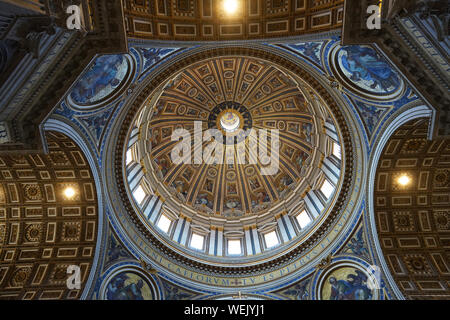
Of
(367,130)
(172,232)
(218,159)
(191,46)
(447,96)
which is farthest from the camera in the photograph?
(218,159)

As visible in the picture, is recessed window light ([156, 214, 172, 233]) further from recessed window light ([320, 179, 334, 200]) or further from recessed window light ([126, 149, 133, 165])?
recessed window light ([320, 179, 334, 200])

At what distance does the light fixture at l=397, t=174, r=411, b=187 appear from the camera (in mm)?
14688

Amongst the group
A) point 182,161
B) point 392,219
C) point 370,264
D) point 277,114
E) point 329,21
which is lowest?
point 370,264

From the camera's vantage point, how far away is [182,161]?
28125 millimetres

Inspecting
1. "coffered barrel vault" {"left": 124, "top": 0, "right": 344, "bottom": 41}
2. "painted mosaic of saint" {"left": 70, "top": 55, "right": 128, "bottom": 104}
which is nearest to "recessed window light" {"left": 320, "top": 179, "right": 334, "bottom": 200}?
"coffered barrel vault" {"left": 124, "top": 0, "right": 344, "bottom": 41}

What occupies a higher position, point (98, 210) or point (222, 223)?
point (222, 223)

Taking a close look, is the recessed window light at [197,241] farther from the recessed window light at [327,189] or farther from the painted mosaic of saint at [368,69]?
the painted mosaic of saint at [368,69]

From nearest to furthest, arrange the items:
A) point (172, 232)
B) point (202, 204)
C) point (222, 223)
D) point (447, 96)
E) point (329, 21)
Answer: point (447, 96) → point (329, 21) → point (172, 232) → point (222, 223) → point (202, 204)

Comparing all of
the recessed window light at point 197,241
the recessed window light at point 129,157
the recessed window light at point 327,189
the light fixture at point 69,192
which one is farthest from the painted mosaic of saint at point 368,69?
the recessed window light at point 197,241

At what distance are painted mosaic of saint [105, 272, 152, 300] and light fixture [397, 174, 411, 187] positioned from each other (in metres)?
14.3

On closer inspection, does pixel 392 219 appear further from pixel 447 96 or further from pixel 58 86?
pixel 58 86

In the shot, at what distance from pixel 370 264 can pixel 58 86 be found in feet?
51.9

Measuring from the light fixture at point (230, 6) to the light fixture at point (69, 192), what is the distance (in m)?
11.1

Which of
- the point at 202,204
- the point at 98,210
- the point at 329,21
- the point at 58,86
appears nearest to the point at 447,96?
the point at 329,21
